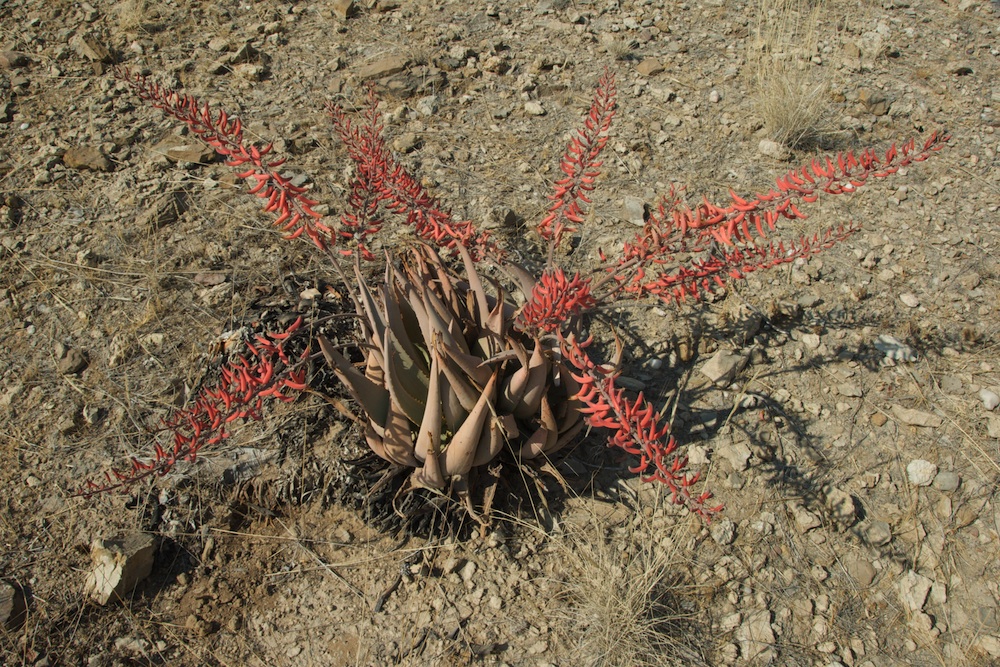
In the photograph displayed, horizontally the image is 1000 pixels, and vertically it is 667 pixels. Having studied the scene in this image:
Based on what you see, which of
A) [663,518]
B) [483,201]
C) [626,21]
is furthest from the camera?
[626,21]

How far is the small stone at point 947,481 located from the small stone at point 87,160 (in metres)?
4.03

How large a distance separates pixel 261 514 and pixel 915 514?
7.76ft

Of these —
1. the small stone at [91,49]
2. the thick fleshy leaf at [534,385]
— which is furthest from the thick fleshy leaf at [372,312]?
the small stone at [91,49]

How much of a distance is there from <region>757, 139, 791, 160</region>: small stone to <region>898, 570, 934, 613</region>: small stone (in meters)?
2.21

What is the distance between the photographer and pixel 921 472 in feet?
8.76

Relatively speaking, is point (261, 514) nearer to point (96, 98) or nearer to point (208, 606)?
point (208, 606)

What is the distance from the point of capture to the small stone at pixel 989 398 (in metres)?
2.83

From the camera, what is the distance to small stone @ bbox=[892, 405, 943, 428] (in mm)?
2803

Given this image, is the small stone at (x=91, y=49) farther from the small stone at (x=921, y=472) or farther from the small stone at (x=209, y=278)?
the small stone at (x=921, y=472)

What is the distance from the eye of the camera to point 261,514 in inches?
104

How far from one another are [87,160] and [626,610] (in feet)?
11.1

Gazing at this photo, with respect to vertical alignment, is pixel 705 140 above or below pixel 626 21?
below

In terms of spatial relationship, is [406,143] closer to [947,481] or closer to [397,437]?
[397,437]

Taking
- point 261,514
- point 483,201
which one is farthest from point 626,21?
point 261,514
